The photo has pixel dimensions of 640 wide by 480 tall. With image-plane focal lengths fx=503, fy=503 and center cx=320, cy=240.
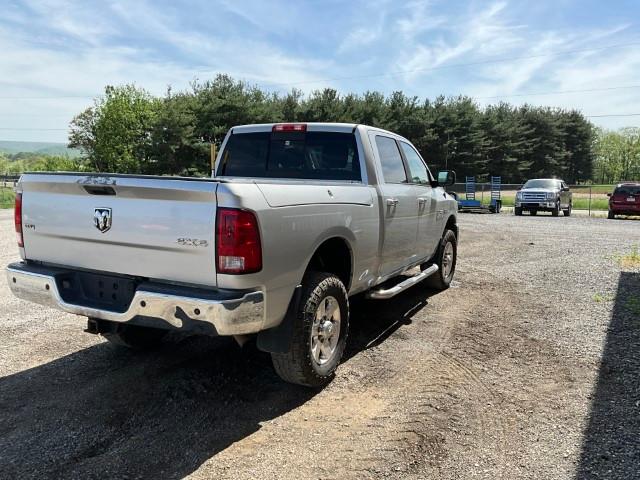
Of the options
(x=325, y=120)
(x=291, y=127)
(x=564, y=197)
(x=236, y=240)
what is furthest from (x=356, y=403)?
(x=325, y=120)

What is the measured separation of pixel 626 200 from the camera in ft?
74.4

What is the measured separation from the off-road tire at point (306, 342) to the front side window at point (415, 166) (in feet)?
8.27

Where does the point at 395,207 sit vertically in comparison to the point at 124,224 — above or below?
above

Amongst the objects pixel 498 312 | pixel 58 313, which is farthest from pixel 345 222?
pixel 58 313

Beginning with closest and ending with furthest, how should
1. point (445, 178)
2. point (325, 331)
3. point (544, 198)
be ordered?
point (325, 331) → point (445, 178) → point (544, 198)

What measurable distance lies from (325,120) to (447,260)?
150 feet

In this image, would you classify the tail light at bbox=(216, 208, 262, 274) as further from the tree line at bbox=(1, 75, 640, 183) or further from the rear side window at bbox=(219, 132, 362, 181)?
the tree line at bbox=(1, 75, 640, 183)

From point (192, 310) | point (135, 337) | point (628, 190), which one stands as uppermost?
point (628, 190)

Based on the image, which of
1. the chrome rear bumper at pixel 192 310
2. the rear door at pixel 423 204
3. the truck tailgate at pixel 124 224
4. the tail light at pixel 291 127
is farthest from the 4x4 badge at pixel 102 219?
the rear door at pixel 423 204

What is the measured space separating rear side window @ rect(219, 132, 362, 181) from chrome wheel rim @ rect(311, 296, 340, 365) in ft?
4.65

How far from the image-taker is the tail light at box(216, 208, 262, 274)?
295cm


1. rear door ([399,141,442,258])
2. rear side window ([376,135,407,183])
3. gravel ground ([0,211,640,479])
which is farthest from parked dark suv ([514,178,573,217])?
rear side window ([376,135,407,183])

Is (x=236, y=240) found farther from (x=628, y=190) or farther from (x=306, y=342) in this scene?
(x=628, y=190)

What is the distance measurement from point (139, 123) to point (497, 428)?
6133 cm
